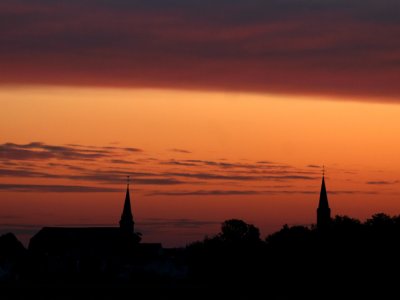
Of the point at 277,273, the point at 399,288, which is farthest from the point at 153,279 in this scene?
the point at 399,288

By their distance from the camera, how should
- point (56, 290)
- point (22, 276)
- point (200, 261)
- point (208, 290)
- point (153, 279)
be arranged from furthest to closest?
point (200, 261)
point (22, 276)
point (153, 279)
point (208, 290)
point (56, 290)

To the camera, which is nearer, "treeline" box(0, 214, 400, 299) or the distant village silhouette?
the distant village silhouette

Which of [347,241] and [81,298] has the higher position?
[347,241]

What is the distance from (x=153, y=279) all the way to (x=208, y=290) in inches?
1329

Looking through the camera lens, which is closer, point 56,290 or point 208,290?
Result: point 56,290

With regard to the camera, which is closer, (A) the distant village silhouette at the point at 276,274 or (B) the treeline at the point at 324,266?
(A) the distant village silhouette at the point at 276,274

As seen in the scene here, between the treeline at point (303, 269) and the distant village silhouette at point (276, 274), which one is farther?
the treeline at point (303, 269)

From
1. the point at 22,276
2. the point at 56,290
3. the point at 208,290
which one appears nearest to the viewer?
the point at 56,290

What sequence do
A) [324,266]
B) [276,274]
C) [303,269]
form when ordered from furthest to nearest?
[276,274] → [303,269] → [324,266]

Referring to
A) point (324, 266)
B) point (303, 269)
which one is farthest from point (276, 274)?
point (324, 266)

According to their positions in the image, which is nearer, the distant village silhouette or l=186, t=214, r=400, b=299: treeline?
the distant village silhouette

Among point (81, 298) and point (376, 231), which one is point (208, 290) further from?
point (376, 231)

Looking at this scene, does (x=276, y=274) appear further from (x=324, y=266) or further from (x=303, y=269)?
(x=324, y=266)

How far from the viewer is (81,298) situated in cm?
10888
